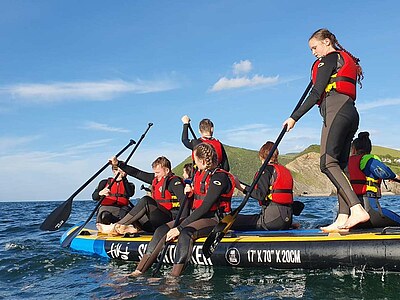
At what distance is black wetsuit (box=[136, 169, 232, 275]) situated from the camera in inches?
236

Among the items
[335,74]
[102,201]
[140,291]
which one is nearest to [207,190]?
[140,291]

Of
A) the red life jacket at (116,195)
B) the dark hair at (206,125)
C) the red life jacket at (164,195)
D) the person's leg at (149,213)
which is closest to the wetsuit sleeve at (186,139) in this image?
the dark hair at (206,125)

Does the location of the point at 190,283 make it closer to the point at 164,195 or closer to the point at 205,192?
the point at 205,192

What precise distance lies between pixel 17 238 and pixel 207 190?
6.86 m

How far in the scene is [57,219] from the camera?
8984mm

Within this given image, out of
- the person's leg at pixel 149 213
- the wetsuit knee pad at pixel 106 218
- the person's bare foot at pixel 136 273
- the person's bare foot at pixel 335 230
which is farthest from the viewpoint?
the wetsuit knee pad at pixel 106 218

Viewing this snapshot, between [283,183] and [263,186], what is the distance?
295 mm

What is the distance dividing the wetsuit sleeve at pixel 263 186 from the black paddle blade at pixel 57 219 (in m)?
4.02

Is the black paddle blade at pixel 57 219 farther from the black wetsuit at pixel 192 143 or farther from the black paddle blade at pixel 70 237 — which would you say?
the black wetsuit at pixel 192 143

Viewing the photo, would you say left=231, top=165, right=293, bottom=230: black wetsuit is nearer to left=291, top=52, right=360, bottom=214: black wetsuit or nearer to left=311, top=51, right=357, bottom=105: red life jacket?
left=291, top=52, right=360, bottom=214: black wetsuit

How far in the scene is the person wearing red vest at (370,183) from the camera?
620 centimetres

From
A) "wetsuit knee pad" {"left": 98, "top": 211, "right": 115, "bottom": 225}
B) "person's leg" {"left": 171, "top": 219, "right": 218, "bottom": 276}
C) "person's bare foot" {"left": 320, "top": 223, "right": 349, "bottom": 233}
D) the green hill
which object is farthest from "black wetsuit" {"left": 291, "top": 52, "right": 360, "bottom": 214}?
the green hill

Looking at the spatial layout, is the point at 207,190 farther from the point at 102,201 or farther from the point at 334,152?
the point at 102,201

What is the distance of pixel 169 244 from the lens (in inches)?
264
